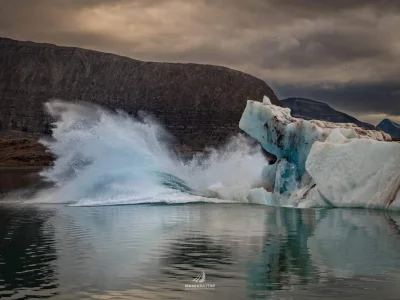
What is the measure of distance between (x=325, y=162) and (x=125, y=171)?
14.2 meters

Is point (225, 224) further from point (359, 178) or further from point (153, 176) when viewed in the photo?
point (153, 176)

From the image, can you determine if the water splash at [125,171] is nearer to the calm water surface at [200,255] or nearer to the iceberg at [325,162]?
the iceberg at [325,162]

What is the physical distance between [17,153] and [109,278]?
189 metres

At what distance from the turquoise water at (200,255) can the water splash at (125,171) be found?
29.6ft

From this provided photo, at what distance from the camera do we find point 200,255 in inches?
805

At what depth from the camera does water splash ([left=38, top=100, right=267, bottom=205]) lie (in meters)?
43.6

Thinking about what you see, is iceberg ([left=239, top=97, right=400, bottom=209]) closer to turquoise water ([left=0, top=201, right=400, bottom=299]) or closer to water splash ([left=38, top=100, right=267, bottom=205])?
turquoise water ([left=0, top=201, right=400, bottom=299])

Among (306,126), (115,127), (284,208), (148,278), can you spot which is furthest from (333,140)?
(148,278)

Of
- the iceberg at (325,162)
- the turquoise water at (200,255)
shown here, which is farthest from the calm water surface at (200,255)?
the iceberg at (325,162)

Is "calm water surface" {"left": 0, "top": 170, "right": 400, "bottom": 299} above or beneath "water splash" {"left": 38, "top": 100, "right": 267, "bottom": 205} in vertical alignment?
beneath

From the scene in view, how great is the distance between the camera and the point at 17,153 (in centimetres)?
19850

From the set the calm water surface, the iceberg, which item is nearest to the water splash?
the iceberg

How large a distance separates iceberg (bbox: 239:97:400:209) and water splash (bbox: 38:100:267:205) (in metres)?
3.45

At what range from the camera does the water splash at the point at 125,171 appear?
4362cm
